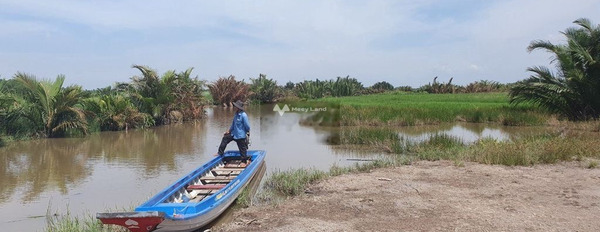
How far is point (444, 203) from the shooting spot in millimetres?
6508

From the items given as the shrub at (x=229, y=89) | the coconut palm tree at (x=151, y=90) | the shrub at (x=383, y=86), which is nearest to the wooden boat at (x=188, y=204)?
the coconut palm tree at (x=151, y=90)

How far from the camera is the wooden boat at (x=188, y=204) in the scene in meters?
5.04

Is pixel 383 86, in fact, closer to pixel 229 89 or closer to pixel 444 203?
pixel 229 89

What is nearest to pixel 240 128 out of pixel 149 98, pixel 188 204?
pixel 188 204

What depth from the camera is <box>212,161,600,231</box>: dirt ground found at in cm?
556

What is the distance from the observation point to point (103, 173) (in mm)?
10102

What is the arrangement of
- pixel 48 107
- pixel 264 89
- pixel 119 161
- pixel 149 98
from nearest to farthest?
pixel 119 161 → pixel 48 107 → pixel 149 98 → pixel 264 89

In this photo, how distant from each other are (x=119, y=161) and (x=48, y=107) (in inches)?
223

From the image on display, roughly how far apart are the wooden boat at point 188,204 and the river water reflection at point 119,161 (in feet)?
2.83

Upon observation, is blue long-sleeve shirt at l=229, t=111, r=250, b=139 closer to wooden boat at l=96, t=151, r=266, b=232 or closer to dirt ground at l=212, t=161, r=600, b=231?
wooden boat at l=96, t=151, r=266, b=232

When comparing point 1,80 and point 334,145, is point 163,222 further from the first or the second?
point 1,80

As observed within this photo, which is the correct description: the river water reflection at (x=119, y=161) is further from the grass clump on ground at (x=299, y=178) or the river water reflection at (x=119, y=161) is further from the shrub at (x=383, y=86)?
the shrub at (x=383, y=86)

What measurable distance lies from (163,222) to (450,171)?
5726 mm

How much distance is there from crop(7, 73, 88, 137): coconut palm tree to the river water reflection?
→ 0.68 metres
